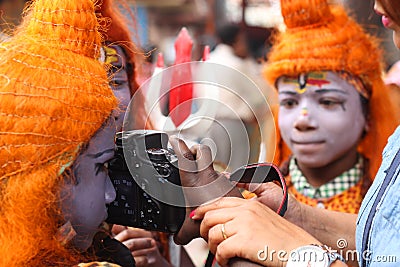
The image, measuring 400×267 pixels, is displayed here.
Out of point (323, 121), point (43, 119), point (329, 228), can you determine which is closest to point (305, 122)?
point (323, 121)

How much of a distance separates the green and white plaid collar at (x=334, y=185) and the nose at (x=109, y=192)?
0.98m

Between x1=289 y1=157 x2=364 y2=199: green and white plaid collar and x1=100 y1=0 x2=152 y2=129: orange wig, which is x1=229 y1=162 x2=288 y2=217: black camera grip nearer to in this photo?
x1=100 y1=0 x2=152 y2=129: orange wig

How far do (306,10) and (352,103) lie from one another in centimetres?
35

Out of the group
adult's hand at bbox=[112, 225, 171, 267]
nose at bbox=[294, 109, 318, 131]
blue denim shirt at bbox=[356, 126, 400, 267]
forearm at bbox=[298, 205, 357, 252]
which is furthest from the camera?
nose at bbox=[294, 109, 318, 131]

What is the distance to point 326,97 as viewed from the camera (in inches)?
76.5

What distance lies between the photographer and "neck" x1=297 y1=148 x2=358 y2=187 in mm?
1996

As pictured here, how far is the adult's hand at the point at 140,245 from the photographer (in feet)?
5.24

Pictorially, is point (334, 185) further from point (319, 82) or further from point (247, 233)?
point (247, 233)

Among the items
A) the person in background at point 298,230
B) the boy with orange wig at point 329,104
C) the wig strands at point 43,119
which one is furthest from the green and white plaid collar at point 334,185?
the wig strands at point 43,119

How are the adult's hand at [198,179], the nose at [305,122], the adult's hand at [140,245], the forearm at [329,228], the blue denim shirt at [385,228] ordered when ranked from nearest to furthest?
the blue denim shirt at [385,228]
the adult's hand at [198,179]
the forearm at [329,228]
the adult's hand at [140,245]
the nose at [305,122]

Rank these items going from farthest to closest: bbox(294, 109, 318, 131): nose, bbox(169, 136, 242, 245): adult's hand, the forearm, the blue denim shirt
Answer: bbox(294, 109, 318, 131): nose → the forearm → bbox(169, 136, 242, 245): adult's hand → the blue denim shirt

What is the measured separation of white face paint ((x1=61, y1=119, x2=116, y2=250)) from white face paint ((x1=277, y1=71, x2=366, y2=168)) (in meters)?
0.91


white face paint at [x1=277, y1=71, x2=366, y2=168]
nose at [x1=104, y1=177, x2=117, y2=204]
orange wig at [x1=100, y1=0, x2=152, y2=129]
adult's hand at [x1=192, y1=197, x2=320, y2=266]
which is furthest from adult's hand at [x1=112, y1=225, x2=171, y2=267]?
white face paint at [x1=277, y1=71, x2=366, y2=168]

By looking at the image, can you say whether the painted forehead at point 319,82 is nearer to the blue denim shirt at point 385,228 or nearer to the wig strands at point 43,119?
the blue denim shirt at point 385,228
